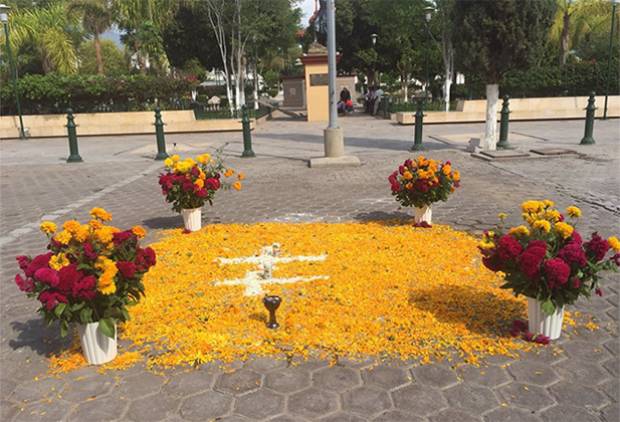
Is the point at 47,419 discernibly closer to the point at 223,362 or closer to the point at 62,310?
the point at 62,310

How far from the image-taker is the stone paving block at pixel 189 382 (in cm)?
331

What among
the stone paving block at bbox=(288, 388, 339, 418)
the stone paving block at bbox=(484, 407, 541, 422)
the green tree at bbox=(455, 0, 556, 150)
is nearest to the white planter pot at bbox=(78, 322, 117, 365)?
the stone paving block at bbox=(288, 388, 339, 418)

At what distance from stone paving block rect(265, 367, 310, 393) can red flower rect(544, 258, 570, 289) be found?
1708mm

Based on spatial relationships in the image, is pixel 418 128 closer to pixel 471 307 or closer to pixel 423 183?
pixel 423 183

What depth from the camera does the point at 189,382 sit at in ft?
11.2

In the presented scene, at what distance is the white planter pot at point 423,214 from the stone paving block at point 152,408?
4278 millimetres

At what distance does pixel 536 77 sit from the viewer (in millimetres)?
23953

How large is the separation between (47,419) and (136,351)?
81cm

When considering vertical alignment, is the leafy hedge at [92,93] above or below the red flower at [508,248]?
above

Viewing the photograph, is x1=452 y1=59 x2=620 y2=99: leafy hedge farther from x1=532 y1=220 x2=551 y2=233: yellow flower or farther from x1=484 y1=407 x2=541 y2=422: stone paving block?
x1=484 y1=407 x2=541 y2=422: stone paving block

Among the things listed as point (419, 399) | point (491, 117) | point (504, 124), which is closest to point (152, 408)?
point (419, 399)

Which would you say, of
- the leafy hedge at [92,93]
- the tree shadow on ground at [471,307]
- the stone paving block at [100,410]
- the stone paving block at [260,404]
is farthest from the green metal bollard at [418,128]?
the leafy hedge at [92,93]

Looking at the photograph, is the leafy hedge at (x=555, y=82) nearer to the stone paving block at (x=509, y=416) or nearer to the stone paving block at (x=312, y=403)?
the stone paving block at (x=509, y=416)

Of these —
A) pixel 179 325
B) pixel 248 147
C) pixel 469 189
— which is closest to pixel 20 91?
pixel 248 147
